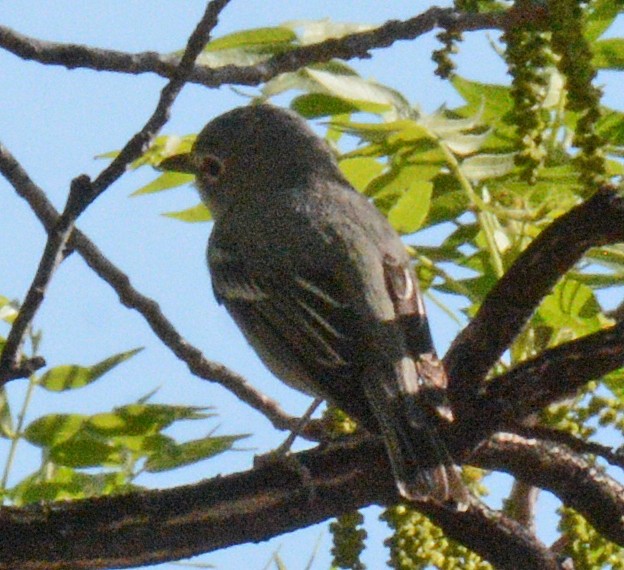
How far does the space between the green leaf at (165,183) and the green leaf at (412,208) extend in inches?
40.8

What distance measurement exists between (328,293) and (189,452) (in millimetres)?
1037

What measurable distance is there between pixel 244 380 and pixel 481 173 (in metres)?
1.22

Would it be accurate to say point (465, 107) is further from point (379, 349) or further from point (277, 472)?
point (277, 472)

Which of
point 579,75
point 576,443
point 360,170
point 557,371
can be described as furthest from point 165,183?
point 579,75

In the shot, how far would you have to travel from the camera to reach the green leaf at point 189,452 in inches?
Answer: 136

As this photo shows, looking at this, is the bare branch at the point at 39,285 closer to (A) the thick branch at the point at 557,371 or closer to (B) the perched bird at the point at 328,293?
(B) the perched bird at the point at 328,293

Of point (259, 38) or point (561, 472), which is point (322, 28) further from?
point (561, 472)

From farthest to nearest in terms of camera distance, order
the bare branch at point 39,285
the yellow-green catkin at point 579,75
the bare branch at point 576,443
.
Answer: the bare branch at point 576,443, the yellow-green catkin at point 579,75, the bare branch at point 39,285

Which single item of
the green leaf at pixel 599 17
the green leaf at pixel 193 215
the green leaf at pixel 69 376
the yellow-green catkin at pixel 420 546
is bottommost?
the yellow-green catkin at pixel 420 546

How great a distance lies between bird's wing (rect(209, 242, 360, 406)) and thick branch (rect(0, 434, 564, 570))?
A: 15.1 inches

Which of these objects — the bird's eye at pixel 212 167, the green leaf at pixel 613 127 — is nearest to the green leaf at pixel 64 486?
the green leaf at pixel 613 127

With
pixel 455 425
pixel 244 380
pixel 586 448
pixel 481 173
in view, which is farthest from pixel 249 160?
pixel 586 448

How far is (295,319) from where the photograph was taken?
4.33 m

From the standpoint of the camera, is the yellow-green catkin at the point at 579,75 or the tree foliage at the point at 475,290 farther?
the tree foliage at the point at 475,290
